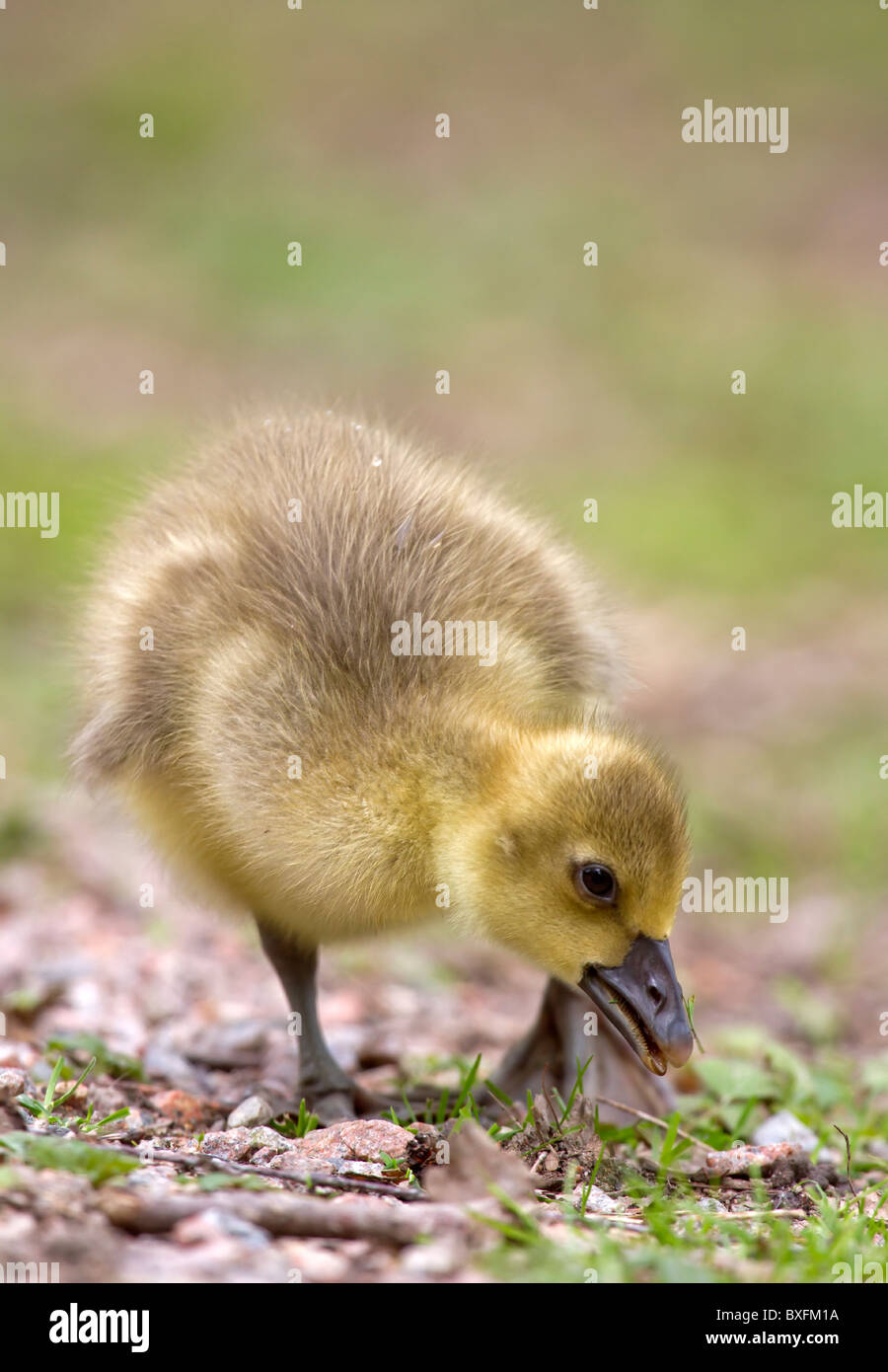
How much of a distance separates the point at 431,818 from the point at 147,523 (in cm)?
121

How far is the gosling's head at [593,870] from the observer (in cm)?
314

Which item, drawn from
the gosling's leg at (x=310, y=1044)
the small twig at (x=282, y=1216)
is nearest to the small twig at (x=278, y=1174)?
the small twig at (x=282, y=1216)

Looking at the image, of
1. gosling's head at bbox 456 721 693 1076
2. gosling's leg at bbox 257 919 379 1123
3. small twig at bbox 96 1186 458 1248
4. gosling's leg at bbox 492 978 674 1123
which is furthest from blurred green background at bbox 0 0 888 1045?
small twig at bbox 96 1186 458 1248

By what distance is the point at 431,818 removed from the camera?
3373 millimetres

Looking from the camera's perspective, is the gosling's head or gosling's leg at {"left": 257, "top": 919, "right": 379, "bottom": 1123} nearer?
the gosling's head

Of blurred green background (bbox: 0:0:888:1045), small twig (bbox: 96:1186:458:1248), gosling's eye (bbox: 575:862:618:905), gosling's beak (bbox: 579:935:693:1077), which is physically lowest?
small twig (bbox: 96:1186:458:1248)

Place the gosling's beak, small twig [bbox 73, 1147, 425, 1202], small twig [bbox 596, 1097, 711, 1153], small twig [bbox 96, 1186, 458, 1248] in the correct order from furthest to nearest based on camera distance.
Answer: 1. small twig [bbox 596, 1097, 711, 1153]
2. the gosling's beak
3. small twig [bbox 73, 1147, 425, 1202]
4. small twig [bbox 96, 1186, 458, 1248]

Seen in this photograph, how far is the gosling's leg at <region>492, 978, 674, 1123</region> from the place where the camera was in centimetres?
394

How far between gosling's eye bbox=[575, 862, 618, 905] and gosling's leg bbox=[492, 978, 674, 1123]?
822 millimetres

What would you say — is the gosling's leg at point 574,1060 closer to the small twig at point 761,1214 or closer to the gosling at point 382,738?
the gosling at point 382,738

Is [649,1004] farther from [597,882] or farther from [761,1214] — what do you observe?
[761,1214]

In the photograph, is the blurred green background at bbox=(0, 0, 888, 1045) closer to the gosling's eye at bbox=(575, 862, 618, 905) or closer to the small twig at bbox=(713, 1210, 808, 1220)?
the gosling's eye at bbox=(575, 862, 618, 905)
